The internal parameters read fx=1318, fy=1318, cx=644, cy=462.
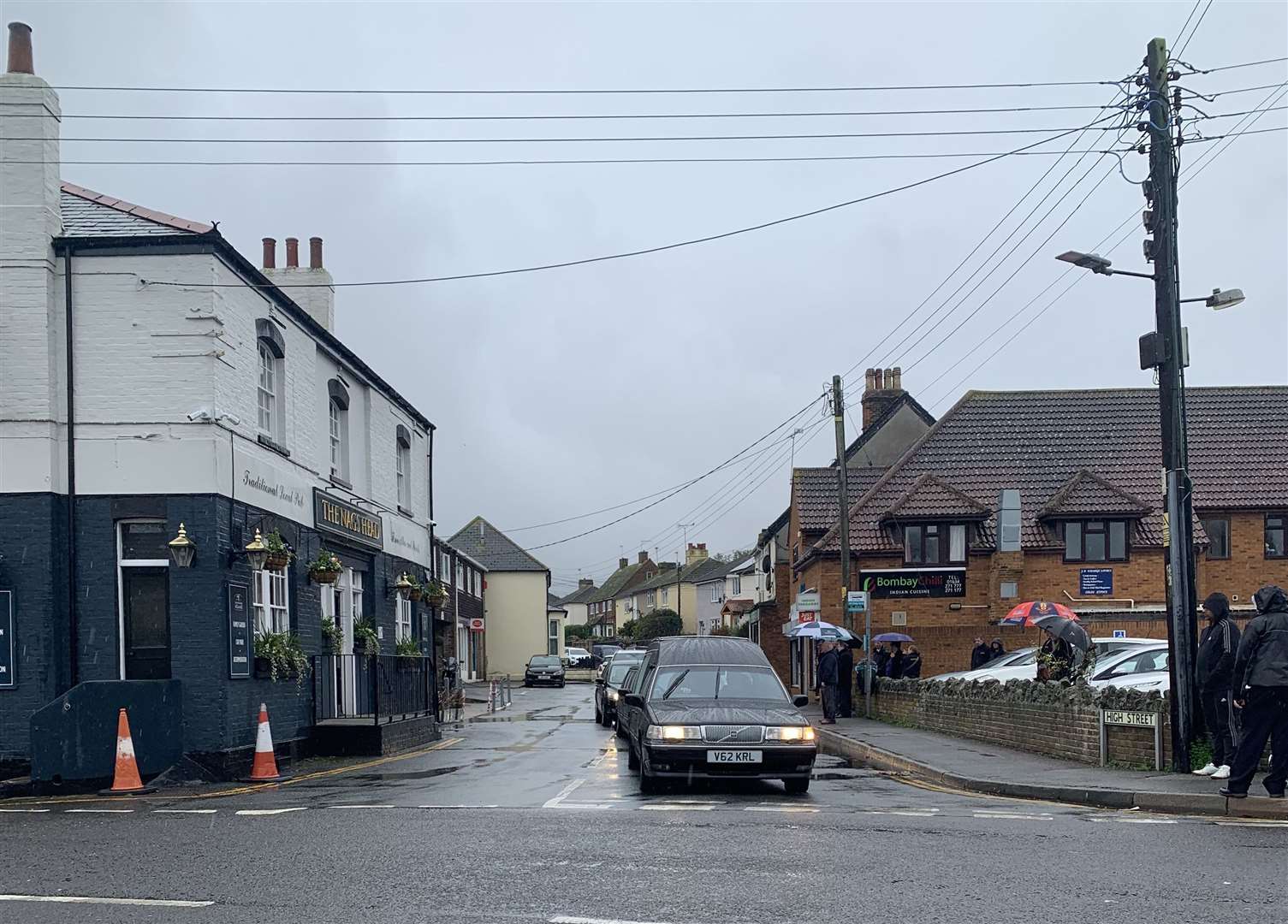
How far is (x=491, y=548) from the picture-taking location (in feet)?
264

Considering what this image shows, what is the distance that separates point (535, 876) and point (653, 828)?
2.26 metres

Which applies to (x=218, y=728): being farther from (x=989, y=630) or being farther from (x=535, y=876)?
(x=989, y=630)

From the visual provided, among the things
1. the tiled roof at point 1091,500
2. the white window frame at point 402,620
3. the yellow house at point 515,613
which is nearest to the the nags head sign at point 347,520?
the white window frame at point 402,620

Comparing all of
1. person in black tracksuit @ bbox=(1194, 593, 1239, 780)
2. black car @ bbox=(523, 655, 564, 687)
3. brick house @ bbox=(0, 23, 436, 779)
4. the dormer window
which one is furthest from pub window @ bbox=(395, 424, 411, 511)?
black car @ bbox=(523, 655, 564, 687)

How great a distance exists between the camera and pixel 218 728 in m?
16.3

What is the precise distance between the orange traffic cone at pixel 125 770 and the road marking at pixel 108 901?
690 cm

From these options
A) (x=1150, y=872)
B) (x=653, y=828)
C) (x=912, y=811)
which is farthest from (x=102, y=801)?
(x=1150, y=872)

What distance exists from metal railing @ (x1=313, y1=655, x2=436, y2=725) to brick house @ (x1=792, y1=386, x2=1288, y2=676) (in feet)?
51.4

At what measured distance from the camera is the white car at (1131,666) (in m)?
19.7

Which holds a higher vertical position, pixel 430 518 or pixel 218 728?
pixel 430 518

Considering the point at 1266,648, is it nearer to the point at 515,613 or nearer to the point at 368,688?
the point at 368,688

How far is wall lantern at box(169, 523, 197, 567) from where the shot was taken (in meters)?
→ 16.1

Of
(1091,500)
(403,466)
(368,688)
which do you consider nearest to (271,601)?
(368,688)

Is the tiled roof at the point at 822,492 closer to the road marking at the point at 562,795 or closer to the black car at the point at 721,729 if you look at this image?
the black car at the point at 721,729
